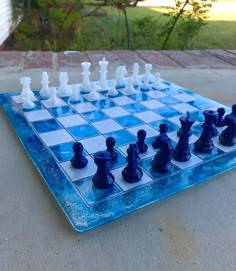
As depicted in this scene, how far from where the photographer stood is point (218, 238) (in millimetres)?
667

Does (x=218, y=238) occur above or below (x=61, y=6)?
below

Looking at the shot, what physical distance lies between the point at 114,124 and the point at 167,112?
0.26 meters

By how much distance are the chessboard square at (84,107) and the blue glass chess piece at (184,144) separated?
0.48 meters

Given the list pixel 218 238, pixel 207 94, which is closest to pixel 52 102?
pixel 207 94

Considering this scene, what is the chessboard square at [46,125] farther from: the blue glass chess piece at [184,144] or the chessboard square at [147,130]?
the blue glass chess piece at [184,144]

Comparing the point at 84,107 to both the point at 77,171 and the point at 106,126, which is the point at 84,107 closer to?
the point at 106,126

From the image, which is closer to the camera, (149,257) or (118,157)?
(149,257)

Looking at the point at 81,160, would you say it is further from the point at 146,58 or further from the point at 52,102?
the point at 146,58

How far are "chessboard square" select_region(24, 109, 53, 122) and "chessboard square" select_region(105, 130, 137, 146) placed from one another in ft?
0.92

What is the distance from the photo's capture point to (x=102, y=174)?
0.78 m

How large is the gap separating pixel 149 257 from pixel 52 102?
0.86 m

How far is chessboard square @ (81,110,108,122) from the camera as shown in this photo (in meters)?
1.19

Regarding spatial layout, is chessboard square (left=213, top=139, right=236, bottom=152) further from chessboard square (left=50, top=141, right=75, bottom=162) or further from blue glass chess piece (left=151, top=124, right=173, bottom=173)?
chessboard square (left=50, top=141, right=75, bottom=162)

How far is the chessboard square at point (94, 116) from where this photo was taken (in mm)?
1191
